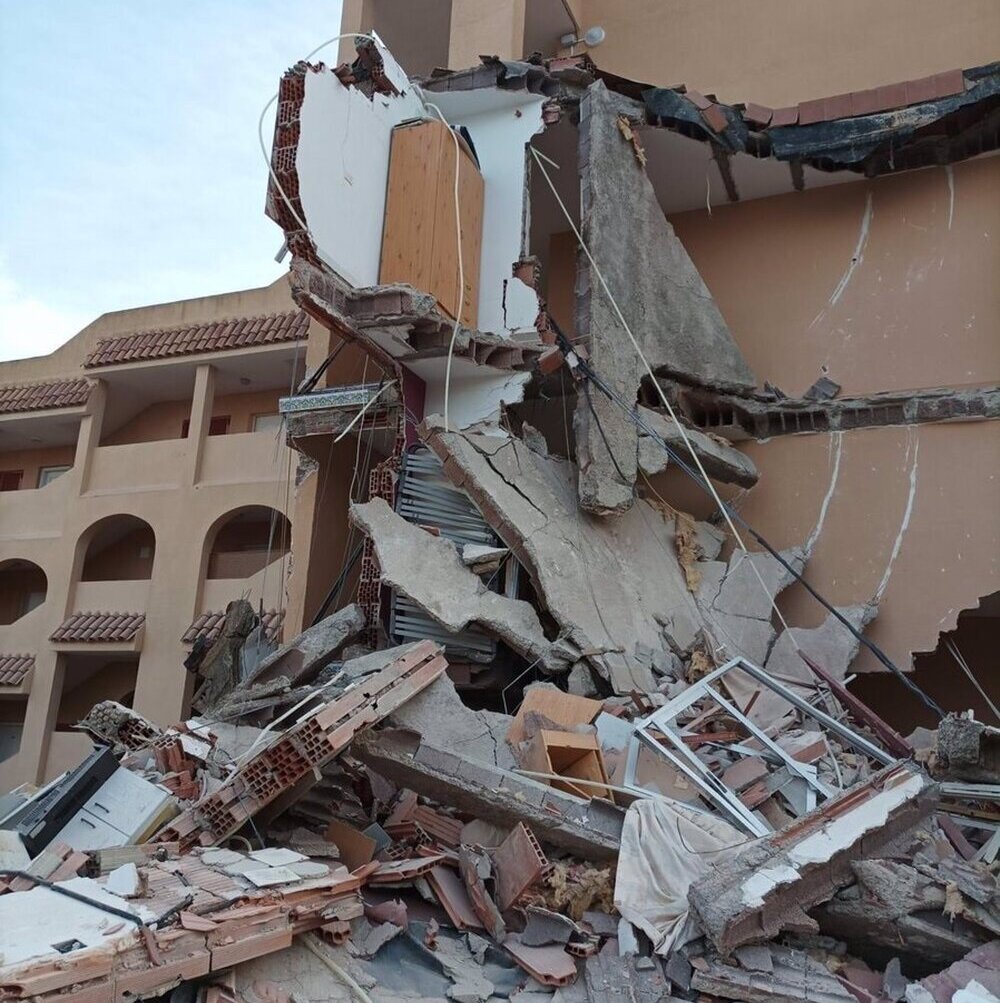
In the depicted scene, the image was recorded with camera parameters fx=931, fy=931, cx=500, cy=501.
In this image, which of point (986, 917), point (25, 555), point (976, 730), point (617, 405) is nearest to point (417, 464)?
point (617, 405)

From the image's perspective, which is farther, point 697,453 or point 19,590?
point 19,590

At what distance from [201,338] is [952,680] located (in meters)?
13.2

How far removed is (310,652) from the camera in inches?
346

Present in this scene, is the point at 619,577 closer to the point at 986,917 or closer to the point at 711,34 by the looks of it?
the point at 986,917

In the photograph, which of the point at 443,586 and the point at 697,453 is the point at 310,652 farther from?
the point at 697,453

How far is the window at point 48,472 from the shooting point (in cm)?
2020

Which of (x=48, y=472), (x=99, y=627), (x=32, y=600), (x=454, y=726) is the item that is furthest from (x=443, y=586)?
(x=48, y=472)

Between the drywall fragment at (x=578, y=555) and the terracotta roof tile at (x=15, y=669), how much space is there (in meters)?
11.2

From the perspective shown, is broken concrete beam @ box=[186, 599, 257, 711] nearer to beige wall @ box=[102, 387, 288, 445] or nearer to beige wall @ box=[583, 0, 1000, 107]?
beige wall @ box=[102, 387, 288, 445]

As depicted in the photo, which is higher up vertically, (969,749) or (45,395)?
(45,395)

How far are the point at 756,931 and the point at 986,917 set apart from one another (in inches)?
53.7

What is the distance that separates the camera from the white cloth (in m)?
5.41

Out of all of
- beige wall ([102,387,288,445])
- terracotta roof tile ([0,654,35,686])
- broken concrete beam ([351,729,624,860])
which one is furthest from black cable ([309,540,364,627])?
terracotta roof tile ([0,654,35,686])

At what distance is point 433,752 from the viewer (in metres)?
6.37
